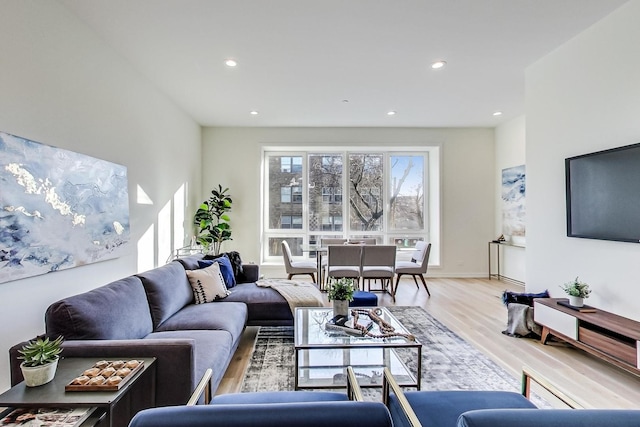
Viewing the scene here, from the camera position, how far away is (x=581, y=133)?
304cm

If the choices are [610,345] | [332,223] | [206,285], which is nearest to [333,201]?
[332,223]

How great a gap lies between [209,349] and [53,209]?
1.60 metres

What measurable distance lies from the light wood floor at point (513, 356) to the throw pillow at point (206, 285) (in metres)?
0.54

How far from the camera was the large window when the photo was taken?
6.44 meters

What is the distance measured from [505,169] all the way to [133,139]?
19.9 feet

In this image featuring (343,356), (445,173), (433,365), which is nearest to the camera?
(343,356)

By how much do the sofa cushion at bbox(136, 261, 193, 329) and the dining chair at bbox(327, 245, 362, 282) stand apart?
90.5 inches

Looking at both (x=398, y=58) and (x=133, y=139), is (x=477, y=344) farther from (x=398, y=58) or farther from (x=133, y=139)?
(x=133, y=139)

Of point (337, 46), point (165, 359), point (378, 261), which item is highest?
point (337, 46)

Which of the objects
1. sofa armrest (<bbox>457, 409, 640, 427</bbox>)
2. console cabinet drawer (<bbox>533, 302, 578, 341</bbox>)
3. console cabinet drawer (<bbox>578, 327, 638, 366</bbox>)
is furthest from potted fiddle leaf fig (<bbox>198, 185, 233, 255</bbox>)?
sofa armrest (<bbox>457, 409, 640, 427</bbox>)

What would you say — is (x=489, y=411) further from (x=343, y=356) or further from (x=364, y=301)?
(x=364, y=301)

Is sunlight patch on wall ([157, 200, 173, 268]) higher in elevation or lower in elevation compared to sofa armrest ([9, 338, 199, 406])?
higher

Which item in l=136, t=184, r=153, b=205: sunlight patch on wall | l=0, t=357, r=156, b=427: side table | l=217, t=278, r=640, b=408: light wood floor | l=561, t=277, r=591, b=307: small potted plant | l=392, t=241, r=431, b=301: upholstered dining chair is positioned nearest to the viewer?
l=0, t=357, r=156, b=427: side table

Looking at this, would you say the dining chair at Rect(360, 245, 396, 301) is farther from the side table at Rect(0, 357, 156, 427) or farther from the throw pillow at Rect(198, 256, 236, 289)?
the side table at Rect(0, 357, 156, 427)
